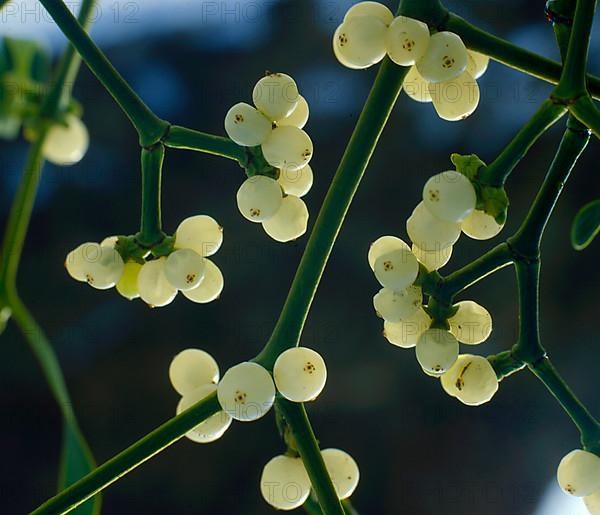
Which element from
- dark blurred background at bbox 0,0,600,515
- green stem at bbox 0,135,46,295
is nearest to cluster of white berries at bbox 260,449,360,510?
green stem at bbox 0,135,46,295

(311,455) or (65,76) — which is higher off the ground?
(65,76)

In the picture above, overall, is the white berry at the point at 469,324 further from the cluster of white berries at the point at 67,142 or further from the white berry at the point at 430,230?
the cluster of white berries at the point at 67,142

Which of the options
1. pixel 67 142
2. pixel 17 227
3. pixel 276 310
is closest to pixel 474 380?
pixel 17 227

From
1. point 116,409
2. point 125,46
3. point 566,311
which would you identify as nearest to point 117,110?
point 125,46

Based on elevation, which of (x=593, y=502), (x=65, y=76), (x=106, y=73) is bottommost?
(x=593, y=502)

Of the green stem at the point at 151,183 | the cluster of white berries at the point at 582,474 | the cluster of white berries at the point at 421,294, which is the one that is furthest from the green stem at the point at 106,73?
the cluster of white berries at the point at 582,474

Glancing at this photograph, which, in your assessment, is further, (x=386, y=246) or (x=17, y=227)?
(x=17, y=227)

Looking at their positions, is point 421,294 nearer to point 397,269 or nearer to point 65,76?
point 397,269
